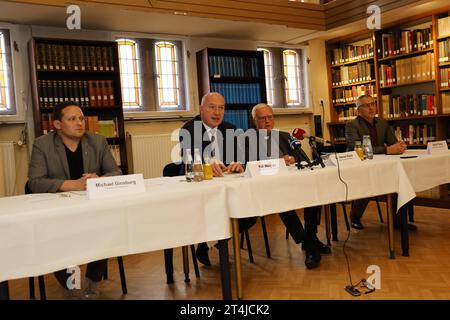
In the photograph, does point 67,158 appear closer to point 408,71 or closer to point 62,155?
point 62,155

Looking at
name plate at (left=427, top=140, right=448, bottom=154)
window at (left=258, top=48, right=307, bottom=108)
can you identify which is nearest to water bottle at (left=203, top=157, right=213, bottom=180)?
name plate at (left=427, top=140, right=448, bottom=154)

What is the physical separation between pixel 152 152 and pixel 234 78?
1.51 m

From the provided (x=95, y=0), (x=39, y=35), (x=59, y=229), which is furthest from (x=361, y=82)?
(x=59, y=229)

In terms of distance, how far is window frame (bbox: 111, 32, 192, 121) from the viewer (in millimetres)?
5320

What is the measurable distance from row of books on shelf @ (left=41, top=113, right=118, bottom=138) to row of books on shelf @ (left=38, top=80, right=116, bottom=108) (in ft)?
0.46

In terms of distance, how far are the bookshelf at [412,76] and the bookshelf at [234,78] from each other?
1.40 metres

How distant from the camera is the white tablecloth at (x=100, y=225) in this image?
1828 millimetres

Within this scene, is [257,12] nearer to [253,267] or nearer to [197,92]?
[197,92]

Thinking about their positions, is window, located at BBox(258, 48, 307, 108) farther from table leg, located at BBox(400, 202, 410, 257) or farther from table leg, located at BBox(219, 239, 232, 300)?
table leg, located at BBox(219, 239, 232, 300)

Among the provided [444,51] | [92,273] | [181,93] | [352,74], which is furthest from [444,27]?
[92,273]

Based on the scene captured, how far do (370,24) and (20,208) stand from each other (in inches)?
199

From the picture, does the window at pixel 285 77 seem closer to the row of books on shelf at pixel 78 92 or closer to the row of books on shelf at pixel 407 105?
the row of books on shelf at pixel 407 105

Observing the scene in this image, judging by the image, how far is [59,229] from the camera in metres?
1.90

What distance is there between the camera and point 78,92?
4727mm
